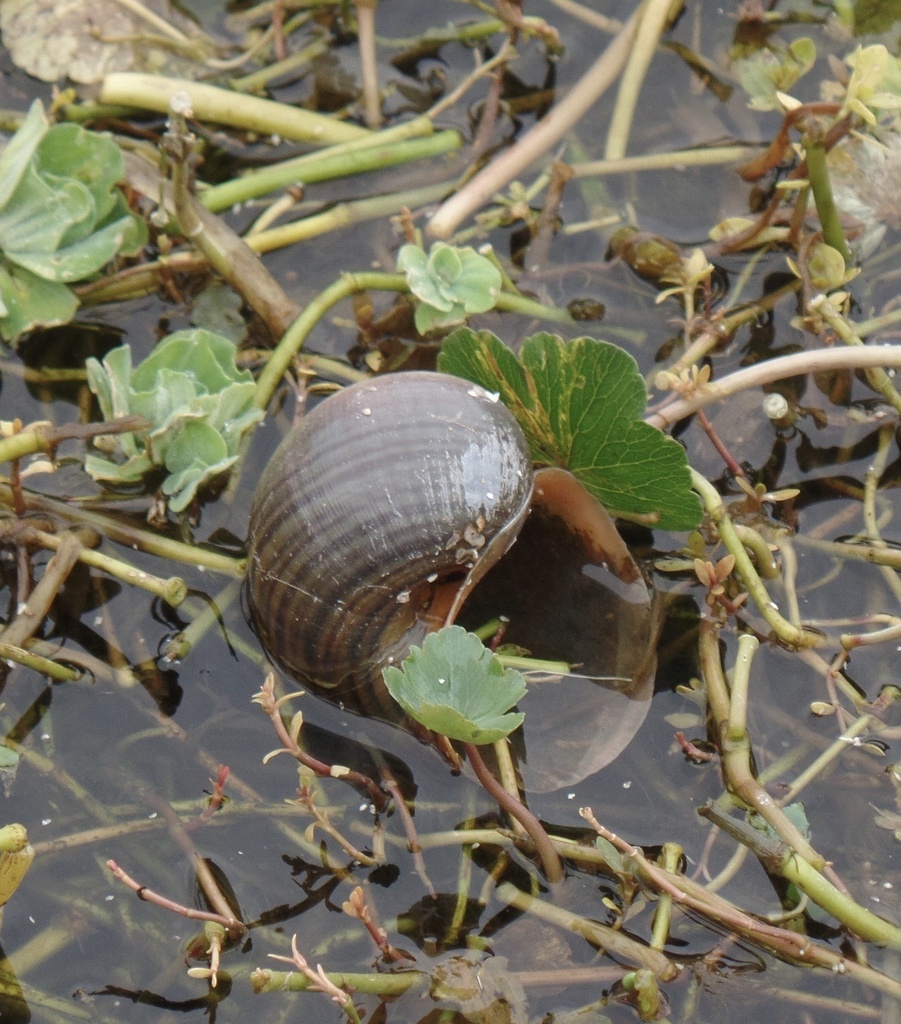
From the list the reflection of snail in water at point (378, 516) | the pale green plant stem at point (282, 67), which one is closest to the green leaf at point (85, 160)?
the pale green plant stem at point (282, 67)

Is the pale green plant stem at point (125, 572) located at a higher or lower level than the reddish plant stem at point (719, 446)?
lower

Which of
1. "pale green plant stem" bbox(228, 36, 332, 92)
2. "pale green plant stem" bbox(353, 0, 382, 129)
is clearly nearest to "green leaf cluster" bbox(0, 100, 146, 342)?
"pale green plant stem" bbox(228, 36, 332, 92)

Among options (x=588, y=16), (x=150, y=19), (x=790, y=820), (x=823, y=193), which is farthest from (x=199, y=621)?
(x=588, y=16)

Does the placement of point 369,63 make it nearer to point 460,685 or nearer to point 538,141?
point 538,141

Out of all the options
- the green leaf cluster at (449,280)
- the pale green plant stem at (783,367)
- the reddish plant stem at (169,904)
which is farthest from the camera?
the green leaf cluster at (449,280)

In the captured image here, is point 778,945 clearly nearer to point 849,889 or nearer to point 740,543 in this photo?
point 849,889

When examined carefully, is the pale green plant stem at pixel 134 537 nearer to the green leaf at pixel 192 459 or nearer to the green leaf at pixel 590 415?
the green leaf at pixel 192 459
